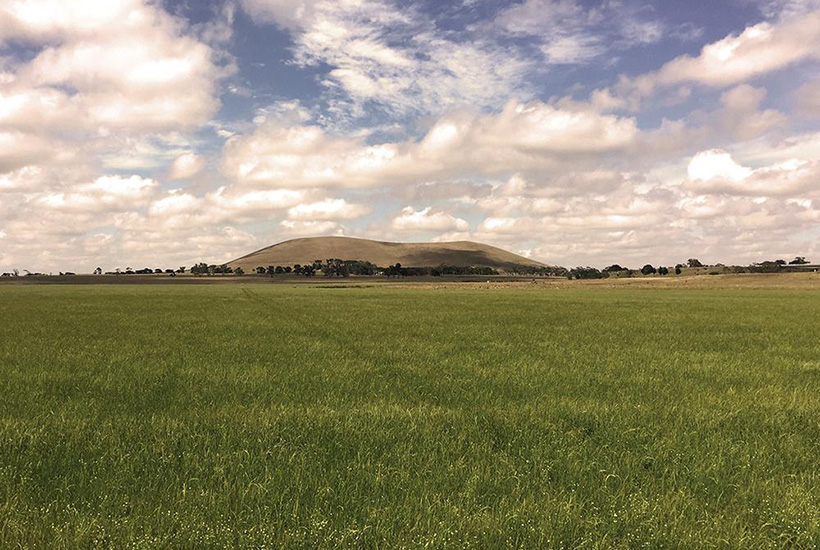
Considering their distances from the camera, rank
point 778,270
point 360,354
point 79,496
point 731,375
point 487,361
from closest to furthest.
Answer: point 79,496
point 731,375
point 487,361
point 360,354
point 778,270

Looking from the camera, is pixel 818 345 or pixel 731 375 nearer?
pixel 731 375

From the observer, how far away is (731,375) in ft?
50.1

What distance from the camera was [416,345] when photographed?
2200 centimetres

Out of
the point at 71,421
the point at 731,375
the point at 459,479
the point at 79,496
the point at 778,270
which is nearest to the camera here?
the point at 79,496

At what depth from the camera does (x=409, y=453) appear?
7992 mm

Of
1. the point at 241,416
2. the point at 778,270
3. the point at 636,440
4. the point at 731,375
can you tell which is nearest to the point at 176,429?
the point at 241,416

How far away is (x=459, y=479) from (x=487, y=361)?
34.6ft

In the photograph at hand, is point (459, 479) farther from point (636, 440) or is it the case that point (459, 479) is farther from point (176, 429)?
point (176, 429)

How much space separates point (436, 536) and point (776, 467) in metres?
5.66

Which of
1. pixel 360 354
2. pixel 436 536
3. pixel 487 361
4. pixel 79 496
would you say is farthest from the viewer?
pixel 360 354

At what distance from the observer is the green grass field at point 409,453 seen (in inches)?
A: 225

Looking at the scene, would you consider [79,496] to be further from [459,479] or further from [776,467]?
[776,467]

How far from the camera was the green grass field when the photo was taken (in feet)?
18.7

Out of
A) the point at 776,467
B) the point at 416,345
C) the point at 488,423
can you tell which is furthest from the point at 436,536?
the point at 416,345
